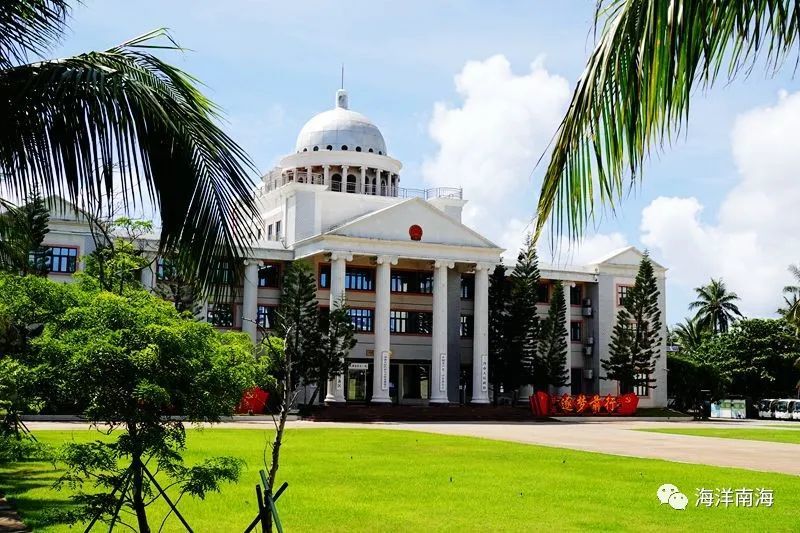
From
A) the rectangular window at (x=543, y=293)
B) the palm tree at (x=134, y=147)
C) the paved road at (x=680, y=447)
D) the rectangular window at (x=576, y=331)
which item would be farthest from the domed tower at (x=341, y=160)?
the palm tree at (x=134, y=147)

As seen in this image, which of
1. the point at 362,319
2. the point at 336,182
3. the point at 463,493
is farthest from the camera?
the point at 336,182

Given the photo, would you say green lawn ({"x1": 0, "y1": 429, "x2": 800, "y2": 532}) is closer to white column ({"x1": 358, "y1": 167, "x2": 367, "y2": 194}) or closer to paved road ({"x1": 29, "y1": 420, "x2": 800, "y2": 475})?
paved road ({"x1": 29, "y1": 420, "x2": 800, "y2": 475})

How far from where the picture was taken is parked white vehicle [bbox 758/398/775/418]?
60.7 m

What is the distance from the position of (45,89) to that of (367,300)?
4525 centimetres

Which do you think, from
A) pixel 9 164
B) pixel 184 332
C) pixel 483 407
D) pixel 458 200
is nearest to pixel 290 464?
pixel 184 332

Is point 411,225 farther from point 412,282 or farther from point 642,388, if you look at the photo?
point 642,388

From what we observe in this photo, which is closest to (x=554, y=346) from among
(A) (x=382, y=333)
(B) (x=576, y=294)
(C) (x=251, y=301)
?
(B) (x=576, y=294)

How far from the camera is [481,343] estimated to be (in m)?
49.2

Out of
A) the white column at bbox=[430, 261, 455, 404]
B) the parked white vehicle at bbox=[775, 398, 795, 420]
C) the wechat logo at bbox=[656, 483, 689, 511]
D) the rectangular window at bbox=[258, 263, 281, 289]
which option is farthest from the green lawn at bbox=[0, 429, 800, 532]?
the parked white vehicle at bbox=[775, 398, 795, 420]

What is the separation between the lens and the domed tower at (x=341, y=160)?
183 ft

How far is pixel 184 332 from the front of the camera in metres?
8.23

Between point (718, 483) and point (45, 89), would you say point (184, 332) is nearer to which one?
point (45, 89)

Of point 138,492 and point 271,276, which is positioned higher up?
point 271,276

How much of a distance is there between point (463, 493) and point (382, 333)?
33166 millimetres
